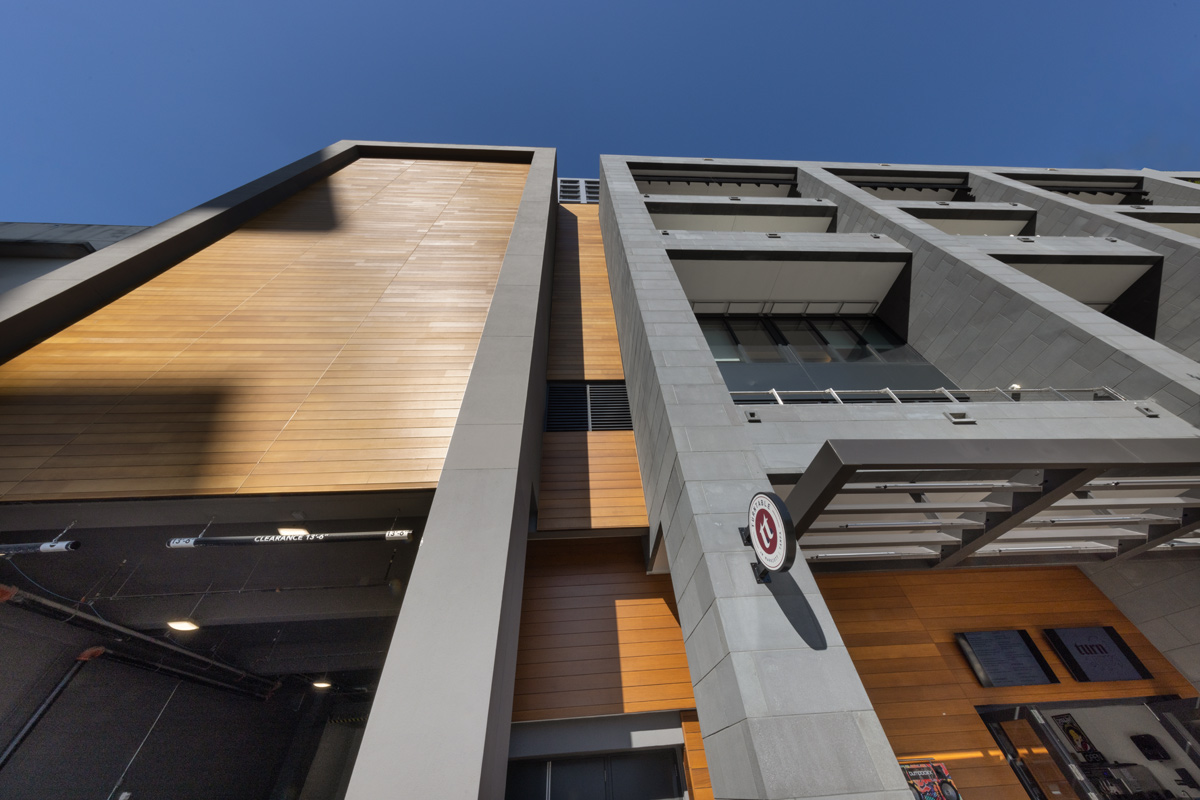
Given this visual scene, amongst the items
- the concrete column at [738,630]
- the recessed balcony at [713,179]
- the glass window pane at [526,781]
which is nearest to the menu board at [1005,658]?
the concrete column at [738,630]

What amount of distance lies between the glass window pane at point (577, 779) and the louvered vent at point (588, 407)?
6.65 m

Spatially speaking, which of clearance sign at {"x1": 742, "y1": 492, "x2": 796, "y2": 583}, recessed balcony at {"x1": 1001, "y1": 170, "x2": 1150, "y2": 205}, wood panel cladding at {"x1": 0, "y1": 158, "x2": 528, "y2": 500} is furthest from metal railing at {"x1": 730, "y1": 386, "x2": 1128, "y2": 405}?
recessed balcony at {"x1": 1001, "y1": 170, "x2": 1150, "y2": 205}

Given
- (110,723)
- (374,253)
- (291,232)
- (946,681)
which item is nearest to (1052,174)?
(946,681)

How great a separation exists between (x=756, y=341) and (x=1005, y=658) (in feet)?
31.7

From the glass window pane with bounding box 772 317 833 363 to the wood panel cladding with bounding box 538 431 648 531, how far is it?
6921 mm

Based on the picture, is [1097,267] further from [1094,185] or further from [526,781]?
[526,781]

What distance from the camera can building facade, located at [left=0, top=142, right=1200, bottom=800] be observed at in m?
5.03

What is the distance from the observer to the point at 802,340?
13.5 m

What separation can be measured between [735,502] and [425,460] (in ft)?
17.9

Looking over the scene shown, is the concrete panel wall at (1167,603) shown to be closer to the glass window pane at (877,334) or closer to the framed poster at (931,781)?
the framed poster at (931,781)

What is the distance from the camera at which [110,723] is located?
9688mm

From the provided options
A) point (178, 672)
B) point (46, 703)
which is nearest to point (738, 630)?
point (46, 703)

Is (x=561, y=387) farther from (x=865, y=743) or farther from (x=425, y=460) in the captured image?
(x=865, y=743)

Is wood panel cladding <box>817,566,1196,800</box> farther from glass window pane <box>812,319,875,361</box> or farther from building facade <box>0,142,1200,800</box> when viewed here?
glass window pane <box>812,319,875,361</box>
